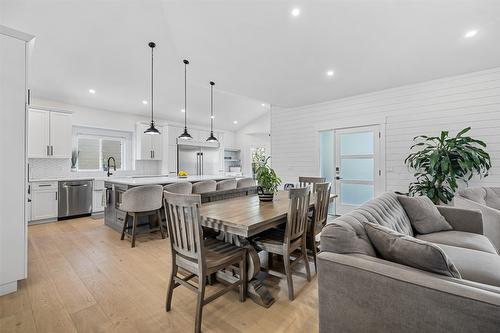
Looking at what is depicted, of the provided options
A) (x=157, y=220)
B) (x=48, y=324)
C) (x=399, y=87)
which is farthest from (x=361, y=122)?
(x=48, y=324)

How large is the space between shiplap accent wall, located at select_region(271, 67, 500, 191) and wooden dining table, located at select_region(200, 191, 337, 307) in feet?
10.2

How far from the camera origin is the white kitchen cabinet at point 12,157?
79.1 inches

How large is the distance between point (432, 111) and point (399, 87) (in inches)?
27.8

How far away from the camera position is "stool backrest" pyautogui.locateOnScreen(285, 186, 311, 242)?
1.96 m

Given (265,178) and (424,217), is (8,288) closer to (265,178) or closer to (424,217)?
(265,178)

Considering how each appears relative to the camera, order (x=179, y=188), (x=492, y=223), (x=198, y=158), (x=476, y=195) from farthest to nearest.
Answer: (x=198, y=158) → (x=179, y=188) → (x=476, y=195) → (x=492, y=223)

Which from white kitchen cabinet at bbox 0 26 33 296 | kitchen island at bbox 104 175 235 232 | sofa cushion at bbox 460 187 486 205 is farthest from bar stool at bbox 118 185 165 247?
sofa cushion at bbox 460 187 486 205

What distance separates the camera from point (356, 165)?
464 centimetres

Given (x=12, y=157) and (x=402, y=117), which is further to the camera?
(x=402, y=117)

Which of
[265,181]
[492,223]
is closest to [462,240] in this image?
[492,223]

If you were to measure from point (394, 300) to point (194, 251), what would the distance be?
126 centimetres

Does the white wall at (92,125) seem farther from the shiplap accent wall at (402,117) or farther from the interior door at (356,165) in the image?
the interior door at (356,165)

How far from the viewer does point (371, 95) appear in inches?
174

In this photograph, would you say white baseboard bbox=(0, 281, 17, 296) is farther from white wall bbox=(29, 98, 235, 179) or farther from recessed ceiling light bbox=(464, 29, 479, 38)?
recessed ceiling light bbox=(464, 29, 479, 38)
